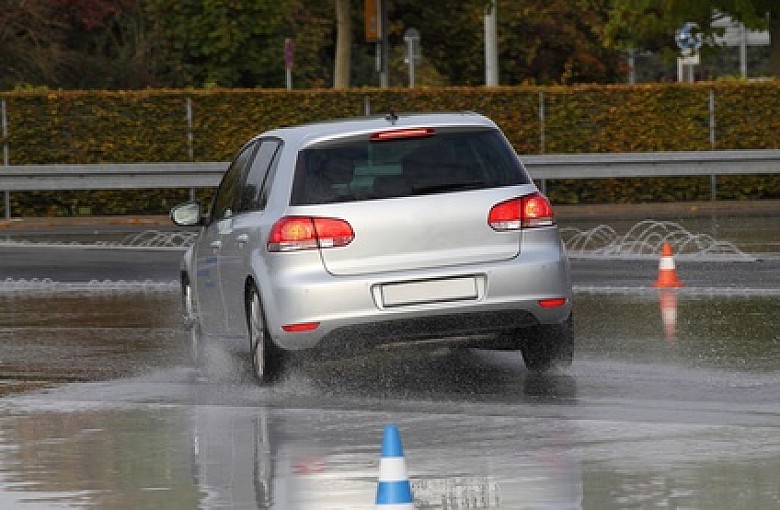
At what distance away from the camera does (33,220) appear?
107 feet

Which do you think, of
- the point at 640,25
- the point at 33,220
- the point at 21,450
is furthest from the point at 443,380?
the point at 640,25

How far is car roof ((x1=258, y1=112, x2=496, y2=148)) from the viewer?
41.0 ft

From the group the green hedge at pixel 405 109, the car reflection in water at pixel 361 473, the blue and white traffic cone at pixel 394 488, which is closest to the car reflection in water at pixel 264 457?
the car reflection in water at pixel 361 473

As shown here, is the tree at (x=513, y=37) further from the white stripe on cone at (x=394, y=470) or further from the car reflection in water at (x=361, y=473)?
the white stripe on cone at (x=394, y=470)

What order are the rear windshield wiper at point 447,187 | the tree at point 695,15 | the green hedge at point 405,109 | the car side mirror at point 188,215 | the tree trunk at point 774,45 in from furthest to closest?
the tree trunk at point 774,45 < the tree at point 695,15 < the green hedge at point 405,109 < the car side mirror at point 188,215 < the rear windshield wiper at point 447,187

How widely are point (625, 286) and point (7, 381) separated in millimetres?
7045

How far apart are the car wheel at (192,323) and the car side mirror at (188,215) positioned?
0.57 meters

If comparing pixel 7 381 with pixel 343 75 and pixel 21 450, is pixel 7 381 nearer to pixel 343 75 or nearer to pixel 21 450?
pixel 21 450

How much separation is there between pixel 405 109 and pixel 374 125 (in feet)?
74.9

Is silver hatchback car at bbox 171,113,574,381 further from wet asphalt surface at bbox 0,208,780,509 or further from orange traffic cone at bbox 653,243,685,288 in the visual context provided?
orange traffic cone at bbox 653,243,685,288

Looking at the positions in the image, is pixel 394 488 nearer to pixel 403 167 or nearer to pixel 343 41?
pixel 403 167

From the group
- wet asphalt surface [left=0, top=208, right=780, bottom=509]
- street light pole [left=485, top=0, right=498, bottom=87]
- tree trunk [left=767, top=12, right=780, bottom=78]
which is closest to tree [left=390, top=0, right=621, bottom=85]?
street light pole [left=485, top=0, right=498, bottom=87]

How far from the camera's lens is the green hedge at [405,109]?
34.3 meters

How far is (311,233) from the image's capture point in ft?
40.0
